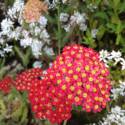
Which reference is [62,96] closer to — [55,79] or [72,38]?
[55,79]

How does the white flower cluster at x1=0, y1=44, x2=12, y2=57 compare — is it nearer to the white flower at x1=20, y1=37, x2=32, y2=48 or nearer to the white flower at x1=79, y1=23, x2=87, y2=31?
the white flower at x1=20, y1=37, x2=32, y2=48

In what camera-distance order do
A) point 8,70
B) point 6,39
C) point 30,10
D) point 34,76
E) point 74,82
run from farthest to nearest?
point 6,39 → point 8,70 → point 30,10 → point 34,76 → point 74,82

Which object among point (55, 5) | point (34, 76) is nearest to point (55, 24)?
point (55, 5)

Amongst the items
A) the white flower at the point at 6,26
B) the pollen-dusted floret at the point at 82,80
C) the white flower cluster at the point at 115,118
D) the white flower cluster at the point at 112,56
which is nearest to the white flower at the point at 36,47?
the white flower at the point at 6,26

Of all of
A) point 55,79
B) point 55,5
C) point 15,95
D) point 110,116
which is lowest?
point 110,116

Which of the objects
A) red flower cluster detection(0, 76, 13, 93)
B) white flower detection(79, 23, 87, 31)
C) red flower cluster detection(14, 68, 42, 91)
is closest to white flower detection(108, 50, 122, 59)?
white flower detection(79, 23, 87, 31)

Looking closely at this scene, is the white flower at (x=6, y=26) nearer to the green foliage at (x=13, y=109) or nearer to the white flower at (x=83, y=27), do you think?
the white flower at (x=83, y=27)

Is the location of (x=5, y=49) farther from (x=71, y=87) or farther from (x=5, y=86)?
(x=71, y=87)
